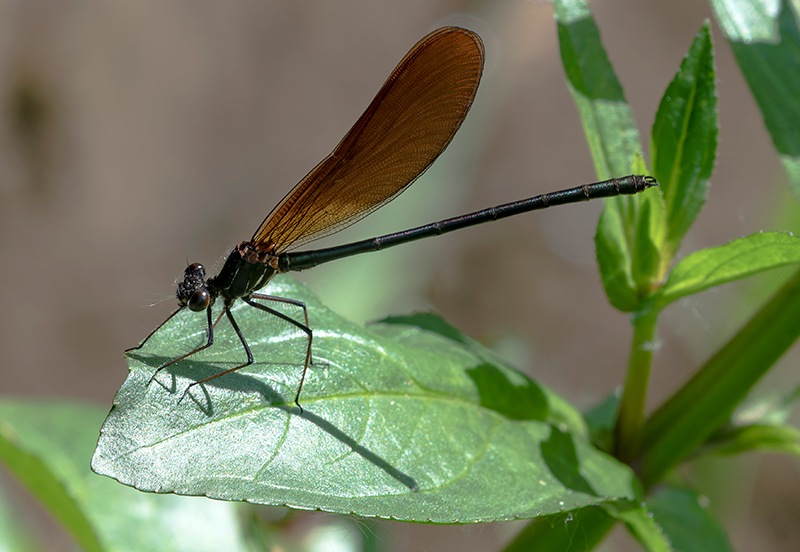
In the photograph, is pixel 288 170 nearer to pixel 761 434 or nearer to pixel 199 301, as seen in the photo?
pixel 199 301

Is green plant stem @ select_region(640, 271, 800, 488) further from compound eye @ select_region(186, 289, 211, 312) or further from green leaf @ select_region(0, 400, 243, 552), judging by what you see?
green leaf @ select_region(0, 400, 243, 552)

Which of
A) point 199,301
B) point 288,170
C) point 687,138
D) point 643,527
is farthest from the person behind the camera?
point 288,170

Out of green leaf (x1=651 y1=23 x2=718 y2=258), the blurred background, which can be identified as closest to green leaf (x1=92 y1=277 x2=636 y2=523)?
green leaf (x1=651 y1=23 x2=718 y2=258)

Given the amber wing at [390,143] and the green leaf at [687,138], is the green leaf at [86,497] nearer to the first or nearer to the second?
the amber wing at [390,143]

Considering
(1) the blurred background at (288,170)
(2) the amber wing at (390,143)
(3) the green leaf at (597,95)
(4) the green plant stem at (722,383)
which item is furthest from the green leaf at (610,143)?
(1) the blurred background at (288,170)

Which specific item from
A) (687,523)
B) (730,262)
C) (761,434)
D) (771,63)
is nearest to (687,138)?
(730,262)
